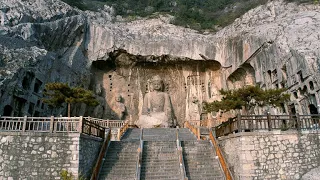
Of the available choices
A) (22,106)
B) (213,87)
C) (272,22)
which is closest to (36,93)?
(22,106)

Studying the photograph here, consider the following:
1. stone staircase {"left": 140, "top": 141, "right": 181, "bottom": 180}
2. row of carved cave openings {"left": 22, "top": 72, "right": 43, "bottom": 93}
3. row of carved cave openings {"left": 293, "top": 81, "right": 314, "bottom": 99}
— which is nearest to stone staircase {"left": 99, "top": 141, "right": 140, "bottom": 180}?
stone staircase {"left": 140, "top": 141, "right": 181, "bottom": 180}

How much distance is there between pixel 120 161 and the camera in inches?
406

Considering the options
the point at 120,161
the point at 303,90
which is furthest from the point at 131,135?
the point at 303,90

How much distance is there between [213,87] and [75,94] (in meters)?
13.1

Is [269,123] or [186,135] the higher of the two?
[269,123]

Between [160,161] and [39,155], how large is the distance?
448 cm

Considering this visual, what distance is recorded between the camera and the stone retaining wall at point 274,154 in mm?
9336

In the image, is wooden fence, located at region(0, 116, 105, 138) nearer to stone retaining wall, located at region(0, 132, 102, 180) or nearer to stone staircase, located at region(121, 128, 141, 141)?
stone retaining wall, located at region(0, 132, 102, 180)

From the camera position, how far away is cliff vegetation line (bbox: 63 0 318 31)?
24.0 metres

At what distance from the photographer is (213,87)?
23.1 m

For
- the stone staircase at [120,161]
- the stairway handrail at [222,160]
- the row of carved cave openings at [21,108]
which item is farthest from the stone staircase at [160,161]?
the row of carved cave openings at [21,108]

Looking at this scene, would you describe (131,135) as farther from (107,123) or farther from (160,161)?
(160,161)

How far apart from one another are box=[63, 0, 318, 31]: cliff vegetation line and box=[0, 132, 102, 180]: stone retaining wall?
17.5 m

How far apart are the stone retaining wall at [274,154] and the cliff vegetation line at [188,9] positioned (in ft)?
50.9
